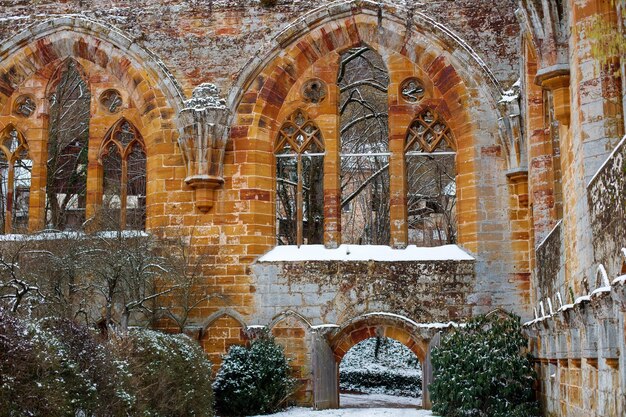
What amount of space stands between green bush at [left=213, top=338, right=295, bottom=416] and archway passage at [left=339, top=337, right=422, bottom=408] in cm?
512

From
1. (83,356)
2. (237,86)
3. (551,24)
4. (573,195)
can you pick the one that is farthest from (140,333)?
(237,86)

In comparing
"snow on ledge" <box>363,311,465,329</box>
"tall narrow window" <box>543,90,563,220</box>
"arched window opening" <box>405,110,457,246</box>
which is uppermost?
"arched window opening" <box>405,110,457,246</box>

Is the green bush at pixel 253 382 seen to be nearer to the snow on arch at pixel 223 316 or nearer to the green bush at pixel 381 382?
the snow on arch at pixel 223 316

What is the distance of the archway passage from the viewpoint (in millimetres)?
20078

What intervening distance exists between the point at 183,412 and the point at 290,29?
23.7 ft

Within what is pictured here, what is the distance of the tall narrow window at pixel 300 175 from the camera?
15.1 metres

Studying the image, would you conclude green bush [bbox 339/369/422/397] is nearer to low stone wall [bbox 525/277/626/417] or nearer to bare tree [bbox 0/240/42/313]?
low stone wall [bbox 525/277/626/417]

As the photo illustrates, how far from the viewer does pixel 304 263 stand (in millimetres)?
14547

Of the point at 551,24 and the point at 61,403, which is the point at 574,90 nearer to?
the point at 551,24

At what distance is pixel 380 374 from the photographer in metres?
20.8

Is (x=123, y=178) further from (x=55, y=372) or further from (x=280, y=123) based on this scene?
(x=55, y=372)

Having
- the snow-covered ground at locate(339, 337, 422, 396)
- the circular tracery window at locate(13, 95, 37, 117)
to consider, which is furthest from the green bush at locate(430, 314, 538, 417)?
the circular tracery window at locate(13, 95, 37, 117)

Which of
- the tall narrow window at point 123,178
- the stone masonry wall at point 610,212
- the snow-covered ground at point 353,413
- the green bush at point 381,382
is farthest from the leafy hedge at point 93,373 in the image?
the green bush at point 381,382

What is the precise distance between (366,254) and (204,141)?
10.4 feet
